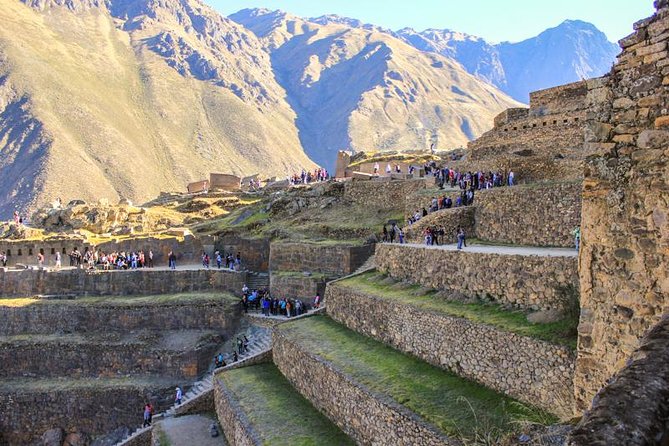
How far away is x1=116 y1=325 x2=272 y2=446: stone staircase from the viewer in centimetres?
2239

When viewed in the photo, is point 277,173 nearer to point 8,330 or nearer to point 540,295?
point 8,330

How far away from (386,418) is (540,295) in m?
4.22

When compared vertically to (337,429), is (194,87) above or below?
above

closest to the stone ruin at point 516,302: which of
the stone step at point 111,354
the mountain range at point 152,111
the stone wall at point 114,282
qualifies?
the stone wall at point 114,282

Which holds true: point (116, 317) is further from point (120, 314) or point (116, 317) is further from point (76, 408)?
point (76, 408)

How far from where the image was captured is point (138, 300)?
96.6 ft

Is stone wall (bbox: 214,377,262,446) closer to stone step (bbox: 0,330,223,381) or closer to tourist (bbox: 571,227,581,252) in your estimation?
stone step (bbox: 0,330,223,381)

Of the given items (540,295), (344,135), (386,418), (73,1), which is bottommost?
(386,418)

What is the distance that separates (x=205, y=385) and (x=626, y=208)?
822 inches

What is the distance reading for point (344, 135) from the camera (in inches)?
6476

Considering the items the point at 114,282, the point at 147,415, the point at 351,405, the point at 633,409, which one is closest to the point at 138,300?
the point at 114,282

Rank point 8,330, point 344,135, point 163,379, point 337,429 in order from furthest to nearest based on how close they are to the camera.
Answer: point 344,135, point 8,330, point 163,379, point 337,429

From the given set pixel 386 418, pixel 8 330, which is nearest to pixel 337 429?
pixel 386 418

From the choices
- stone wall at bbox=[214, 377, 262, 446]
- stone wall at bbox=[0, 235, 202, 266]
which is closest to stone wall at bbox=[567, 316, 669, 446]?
stone wall at bbox=[214, 377, 262, 446]
